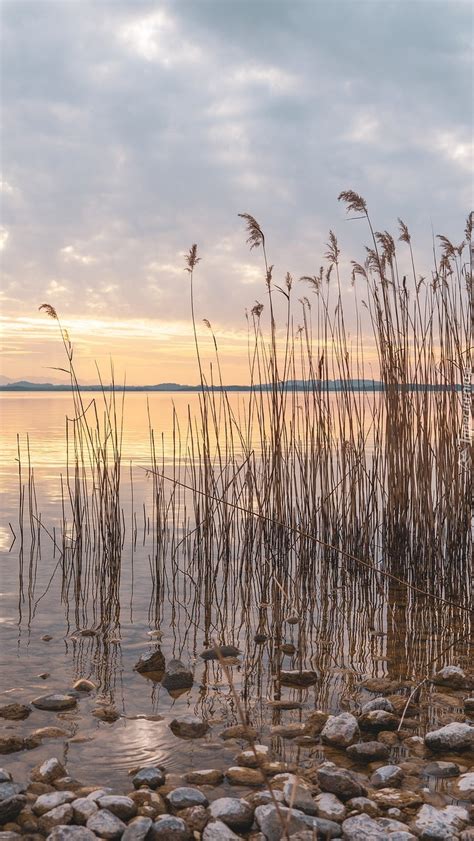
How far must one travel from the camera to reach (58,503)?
569cm

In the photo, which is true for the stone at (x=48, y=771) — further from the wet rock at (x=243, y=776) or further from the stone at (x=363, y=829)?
the stone at (x=363, y=829)

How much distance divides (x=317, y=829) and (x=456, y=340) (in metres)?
2.70

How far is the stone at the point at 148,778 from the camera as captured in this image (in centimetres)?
170

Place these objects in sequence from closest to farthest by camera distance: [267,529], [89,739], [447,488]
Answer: [89,739], [447,488], [267,529]

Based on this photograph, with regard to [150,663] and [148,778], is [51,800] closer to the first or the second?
[148,778]

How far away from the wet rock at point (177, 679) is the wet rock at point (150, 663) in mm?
116

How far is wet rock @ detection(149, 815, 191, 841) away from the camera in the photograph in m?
1.48

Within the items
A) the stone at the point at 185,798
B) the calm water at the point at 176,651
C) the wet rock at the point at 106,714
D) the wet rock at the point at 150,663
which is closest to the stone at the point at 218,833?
the stone at the point at 185,798

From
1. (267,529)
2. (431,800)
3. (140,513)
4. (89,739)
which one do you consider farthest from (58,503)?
(431,800)

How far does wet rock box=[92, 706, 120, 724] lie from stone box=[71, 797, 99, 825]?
1.60 ft

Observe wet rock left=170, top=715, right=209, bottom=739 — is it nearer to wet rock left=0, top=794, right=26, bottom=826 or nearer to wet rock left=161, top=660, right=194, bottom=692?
wet rock left=161, top=660, right=194, bottom=692

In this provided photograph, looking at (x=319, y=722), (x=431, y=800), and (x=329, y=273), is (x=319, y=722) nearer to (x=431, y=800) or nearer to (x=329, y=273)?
(x=431, y=800)

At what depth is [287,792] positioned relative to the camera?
1.57 metres

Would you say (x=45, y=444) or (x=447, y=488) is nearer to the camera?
(x=447, y=488)
